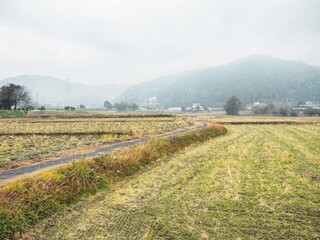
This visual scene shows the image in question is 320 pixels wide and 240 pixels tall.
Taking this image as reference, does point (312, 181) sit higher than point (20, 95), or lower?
lower

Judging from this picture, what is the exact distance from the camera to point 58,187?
865 cm

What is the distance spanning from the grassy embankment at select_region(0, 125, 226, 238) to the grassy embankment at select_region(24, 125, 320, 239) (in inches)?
17.3

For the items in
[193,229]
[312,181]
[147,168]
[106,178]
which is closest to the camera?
[193,229]

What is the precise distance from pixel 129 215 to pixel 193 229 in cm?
183

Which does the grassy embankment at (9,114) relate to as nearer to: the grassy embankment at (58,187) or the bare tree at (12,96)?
the bare tree at (12,96)

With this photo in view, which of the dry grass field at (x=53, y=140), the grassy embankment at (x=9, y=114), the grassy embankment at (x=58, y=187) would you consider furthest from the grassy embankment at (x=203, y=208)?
the grassy embankment at (x=9, y=114)

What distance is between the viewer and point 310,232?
6055 mm

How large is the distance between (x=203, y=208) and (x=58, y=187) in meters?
4.33

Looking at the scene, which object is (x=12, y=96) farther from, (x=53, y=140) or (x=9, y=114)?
A: (x=53, y=140)

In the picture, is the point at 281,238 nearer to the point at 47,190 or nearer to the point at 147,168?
the point at 47,190

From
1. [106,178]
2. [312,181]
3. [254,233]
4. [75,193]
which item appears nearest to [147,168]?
[106,178]

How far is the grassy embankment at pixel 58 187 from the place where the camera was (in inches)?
267

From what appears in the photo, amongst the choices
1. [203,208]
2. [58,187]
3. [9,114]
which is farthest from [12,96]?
[203,208]

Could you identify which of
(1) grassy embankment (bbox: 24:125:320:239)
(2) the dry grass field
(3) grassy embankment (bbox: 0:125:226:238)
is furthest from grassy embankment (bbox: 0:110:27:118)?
(1) grassy embankment (bbox: 24:125:320:239)
